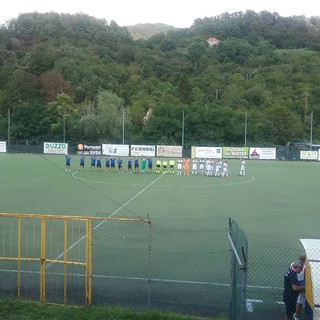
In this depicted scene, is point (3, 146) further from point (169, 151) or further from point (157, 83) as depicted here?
point (157, 83)

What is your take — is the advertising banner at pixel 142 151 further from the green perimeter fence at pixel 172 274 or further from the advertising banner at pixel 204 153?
the green perimeter fence at pixel 172 274

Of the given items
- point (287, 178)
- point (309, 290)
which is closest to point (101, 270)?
point (309, 290)

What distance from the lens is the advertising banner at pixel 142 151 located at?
59.2 m

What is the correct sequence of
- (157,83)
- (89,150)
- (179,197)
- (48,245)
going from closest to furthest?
(48,245) → (179,197) → (89,150) → (157,83)

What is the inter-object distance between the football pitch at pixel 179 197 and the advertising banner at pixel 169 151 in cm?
2096

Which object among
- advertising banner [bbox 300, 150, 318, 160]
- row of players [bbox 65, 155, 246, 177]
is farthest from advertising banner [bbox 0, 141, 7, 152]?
advertising banner [bbox 300, 150, 318, 160]

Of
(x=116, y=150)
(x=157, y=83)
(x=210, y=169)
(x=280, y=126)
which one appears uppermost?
(x=157, y=83)

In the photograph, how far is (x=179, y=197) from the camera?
2581 centimetres

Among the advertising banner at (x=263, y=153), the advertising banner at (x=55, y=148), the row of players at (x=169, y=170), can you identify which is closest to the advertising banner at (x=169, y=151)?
the advertising banner at (x=263, y=153)

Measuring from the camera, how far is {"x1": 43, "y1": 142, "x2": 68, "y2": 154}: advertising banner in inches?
2426

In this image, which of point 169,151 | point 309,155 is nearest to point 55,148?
point 169,151

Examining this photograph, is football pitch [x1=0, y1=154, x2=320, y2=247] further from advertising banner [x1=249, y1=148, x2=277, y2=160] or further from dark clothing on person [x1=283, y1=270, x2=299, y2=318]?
advertising banner [x1=249, y1=148, x2=277, y2=160]

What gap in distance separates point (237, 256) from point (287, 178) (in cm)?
2912

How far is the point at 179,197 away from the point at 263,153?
3452 cm
